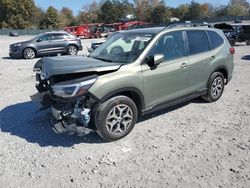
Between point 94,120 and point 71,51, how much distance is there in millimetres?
14638

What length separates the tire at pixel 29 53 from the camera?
1739 centimetres

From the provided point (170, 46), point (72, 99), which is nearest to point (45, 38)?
point (170, 46)

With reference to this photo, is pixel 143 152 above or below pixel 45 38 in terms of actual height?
below

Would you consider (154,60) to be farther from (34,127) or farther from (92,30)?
(92,30)

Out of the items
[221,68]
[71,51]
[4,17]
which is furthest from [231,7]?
[221,68]

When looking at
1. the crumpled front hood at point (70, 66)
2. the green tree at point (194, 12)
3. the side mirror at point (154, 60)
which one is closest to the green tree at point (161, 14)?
the green tree at point (194, 12)

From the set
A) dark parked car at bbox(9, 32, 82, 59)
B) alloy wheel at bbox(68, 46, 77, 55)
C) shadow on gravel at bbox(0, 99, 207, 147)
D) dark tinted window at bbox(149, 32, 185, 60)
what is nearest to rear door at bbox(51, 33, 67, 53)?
dark parked car at bbox(9, 32, 82, 59)

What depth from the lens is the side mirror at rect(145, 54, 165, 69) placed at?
5262 millimetres

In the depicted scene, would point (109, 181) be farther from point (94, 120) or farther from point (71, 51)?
point (71, 51)

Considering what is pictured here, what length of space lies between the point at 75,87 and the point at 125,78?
33.9 inches

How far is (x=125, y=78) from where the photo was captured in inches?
199

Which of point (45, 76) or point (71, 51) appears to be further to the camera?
point (71, 51)

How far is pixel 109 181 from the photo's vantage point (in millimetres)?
4008

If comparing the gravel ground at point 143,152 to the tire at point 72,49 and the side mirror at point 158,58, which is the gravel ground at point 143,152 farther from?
the tire at point 72,49
